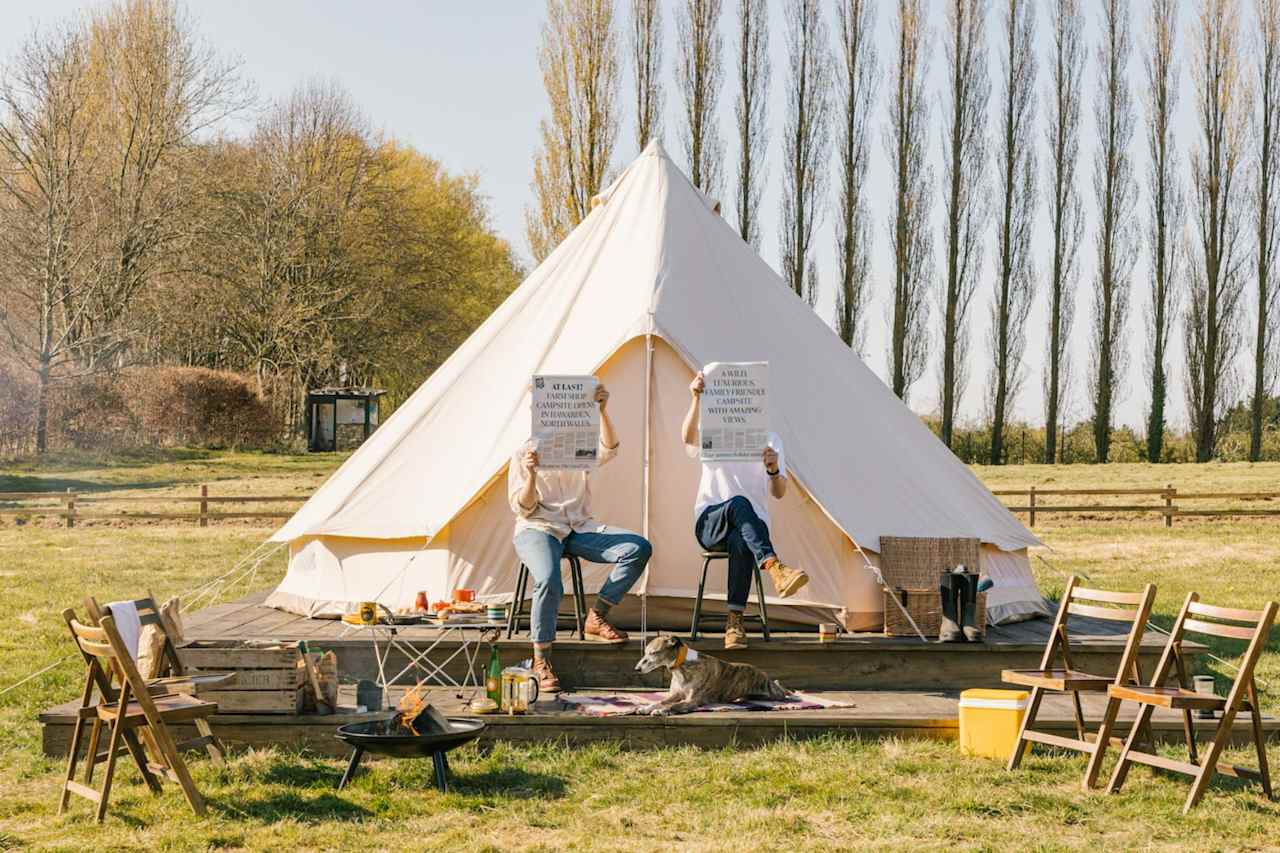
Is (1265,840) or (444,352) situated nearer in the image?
(1265,840)

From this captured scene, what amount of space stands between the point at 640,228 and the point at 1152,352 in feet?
70.0

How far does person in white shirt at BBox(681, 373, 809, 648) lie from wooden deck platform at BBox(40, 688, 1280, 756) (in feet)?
2.22

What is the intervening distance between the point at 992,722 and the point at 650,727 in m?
1.35

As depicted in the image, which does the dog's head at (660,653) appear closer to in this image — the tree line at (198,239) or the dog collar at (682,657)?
the dog collar at (682,657)

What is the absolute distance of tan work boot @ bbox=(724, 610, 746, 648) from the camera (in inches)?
236

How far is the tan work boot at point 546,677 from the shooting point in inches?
226

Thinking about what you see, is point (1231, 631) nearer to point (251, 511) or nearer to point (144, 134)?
point (251, 511)

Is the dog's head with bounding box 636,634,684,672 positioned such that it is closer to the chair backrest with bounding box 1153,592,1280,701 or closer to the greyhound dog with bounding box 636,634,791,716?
the greyhound dog with bounding box 636,634,791,716

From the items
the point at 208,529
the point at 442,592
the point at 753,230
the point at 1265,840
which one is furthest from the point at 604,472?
the point at 753,230

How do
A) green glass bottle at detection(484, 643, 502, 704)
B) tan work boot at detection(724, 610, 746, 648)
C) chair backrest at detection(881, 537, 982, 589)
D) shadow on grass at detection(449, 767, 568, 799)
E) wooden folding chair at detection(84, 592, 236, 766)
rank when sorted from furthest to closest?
1. chair backrest at detection(881, 537, 982, 589)
2. tan work boot at detection(724, 610, 746, 648)
3. green glass bottle at detection(484, 643, 502, 704)
4. wooden folding chair at detection(84, 592, 236, 766)
5. shadow on grass at detection(449, 767, 568, 799)

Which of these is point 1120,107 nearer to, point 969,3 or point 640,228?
point 969,3

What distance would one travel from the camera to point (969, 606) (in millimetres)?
6195

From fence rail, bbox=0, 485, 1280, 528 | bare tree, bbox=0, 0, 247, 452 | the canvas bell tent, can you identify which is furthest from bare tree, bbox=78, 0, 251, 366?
the canvas bell tent

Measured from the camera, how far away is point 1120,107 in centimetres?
2608
